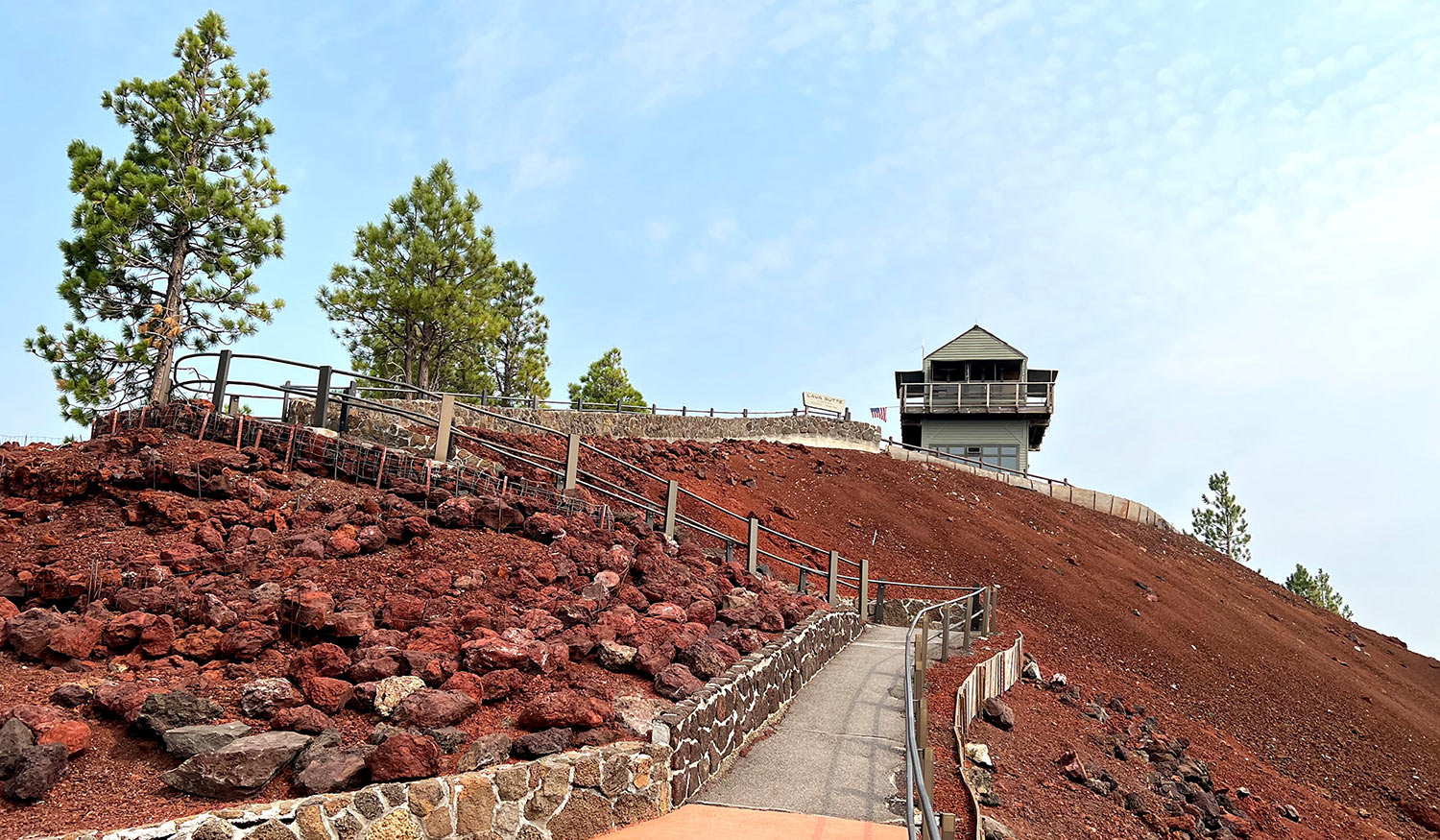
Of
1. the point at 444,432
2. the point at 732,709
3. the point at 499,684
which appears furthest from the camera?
the point at 444,432

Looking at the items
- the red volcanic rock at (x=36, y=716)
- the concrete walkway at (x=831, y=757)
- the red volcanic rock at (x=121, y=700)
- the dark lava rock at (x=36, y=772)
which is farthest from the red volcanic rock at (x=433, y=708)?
the concrete walkway at (x=831, y=757)

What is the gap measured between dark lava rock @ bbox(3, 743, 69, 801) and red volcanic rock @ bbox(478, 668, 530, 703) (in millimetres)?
2477

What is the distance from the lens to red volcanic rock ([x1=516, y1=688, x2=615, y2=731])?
6.43m

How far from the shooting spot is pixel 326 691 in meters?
6.23

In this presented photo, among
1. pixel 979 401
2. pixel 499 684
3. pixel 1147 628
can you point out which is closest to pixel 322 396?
pixel 499 684

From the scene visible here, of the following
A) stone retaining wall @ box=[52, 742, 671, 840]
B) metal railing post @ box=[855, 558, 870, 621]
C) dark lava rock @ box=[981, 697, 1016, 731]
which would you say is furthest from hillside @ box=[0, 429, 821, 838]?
metal railing post @ box=[855, 558, 870, 621]

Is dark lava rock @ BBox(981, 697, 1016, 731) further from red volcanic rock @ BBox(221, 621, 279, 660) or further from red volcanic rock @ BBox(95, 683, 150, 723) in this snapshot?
red volcanic rock @ BBox(95, 683, 150, 723)

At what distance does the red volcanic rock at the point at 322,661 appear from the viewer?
6484mm

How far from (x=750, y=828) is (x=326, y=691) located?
3.14 metres

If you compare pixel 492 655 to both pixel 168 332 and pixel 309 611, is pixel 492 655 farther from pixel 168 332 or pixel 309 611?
pixel 168 332

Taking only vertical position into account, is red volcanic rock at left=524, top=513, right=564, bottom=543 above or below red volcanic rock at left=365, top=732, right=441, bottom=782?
above

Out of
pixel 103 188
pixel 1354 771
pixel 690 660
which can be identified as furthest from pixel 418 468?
pixel 1354 771

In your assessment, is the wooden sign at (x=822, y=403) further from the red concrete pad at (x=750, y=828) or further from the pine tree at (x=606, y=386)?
the red concrete pad at (x=750, y=828)

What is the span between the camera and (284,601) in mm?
7246
